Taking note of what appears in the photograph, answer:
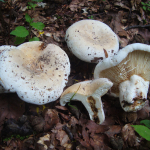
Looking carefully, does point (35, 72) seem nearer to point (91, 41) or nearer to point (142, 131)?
point (91, 41)

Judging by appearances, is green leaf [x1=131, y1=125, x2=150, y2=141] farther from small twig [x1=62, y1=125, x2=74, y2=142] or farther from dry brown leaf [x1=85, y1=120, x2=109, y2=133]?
small twig [x1=62, y1=125, x2=74, y2=142]

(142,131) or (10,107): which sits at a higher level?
(142,131)

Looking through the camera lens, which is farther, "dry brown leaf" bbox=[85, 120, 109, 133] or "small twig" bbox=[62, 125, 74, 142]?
"dry brown leaf" bbox=[85, 120, 109, 133]

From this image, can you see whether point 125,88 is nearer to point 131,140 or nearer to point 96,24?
point 131,140

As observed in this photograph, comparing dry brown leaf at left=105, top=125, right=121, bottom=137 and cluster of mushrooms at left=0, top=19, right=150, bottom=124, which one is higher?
cluster of mushrooms at left=0, top=19, right=150, bottom=124

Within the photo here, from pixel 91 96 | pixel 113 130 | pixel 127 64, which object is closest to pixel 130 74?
pixel 127 64

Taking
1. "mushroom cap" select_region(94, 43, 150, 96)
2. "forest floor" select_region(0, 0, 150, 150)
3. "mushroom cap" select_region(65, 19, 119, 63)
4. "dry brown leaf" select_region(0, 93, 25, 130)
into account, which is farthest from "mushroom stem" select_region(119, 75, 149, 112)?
"dry brown leaf" select_region(0, 93, 25, 130)

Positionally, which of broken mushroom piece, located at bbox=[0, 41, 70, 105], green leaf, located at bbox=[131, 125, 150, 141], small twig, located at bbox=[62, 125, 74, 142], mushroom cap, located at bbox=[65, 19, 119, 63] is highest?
mushroom cap, located at bbox=[65, 19, 119, 63]

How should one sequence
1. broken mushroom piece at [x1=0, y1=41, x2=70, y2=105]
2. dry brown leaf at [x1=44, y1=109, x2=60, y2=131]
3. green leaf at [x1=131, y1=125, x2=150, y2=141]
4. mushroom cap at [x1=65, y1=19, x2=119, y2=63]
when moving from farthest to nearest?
mushroom cap at [x1=65, y1=19, x2=119, y2=63] → dry brown leaf at [x1=44, y1=109, x2=60, y2=131] → broken mushroom piece at [x1=0, y1=41, x2=70, y2=105] → green leaf at [x1=131, y1=125, x2=150, y2=141]
